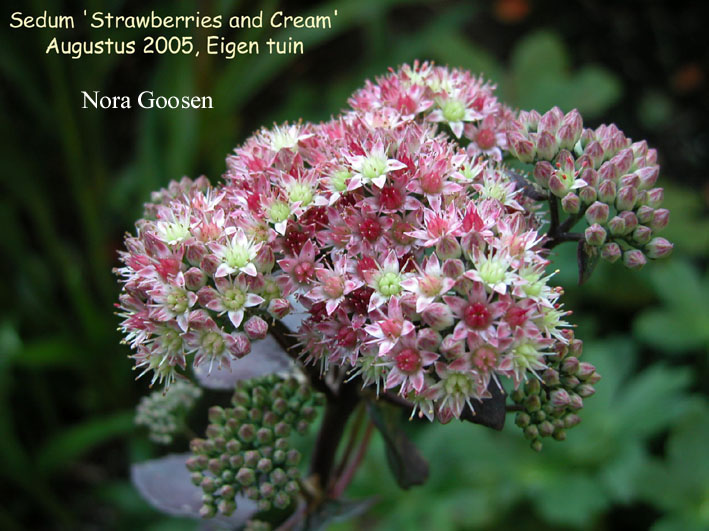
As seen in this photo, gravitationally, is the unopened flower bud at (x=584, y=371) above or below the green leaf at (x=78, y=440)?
above

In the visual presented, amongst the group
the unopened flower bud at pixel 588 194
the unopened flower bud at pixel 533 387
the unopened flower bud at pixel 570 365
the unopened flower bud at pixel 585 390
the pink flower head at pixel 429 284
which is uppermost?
the unopened flower bud at pixel 588 194

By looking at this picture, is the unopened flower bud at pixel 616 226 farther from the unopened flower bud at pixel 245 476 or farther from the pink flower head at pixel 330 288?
the unopened flower bud at pixel 245 476

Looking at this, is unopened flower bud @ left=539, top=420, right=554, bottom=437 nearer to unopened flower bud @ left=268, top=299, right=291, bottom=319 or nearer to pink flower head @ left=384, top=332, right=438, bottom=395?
pink flower head @ left=384, top=332, right=438, bottom=395

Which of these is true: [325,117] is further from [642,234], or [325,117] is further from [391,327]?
[391,327]

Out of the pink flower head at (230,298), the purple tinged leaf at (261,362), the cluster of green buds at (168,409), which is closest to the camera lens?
the pink flower head at (230,298)

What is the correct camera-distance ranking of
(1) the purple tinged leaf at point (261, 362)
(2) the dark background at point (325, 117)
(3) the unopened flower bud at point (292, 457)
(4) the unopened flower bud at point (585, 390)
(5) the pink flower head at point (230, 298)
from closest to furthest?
(5) the pink flower head at point (230, 298) → (4) the unopened flower bud at point (585, 390) → (3) the unopened flower bud at point (292, 457) → (1) the purple tinged leaf at point (261, 362) → (2) the dark background at point (325, 117)

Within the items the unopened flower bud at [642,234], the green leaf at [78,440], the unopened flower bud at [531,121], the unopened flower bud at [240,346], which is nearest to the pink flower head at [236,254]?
the unopened flower bud at [240,346]

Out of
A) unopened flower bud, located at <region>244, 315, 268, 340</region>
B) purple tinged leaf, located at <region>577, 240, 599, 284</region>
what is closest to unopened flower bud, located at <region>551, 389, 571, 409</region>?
purple tinged leaf, located at <region>577, 240, 599, 284</region>

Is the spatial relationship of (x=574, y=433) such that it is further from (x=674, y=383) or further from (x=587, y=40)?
(x=587, y=40)
